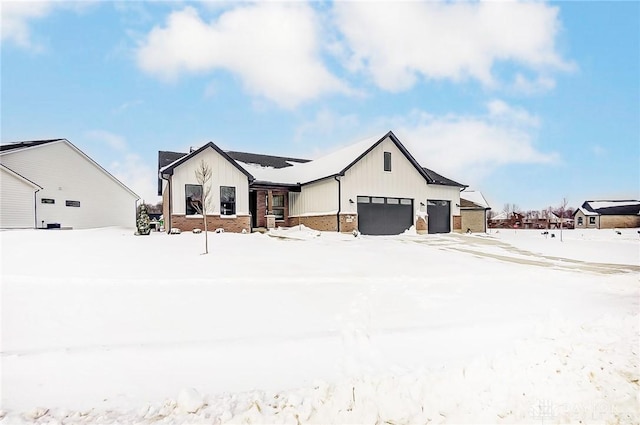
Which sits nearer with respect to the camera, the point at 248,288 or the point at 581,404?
the point at 581,404

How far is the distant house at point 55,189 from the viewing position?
1975 centimetres

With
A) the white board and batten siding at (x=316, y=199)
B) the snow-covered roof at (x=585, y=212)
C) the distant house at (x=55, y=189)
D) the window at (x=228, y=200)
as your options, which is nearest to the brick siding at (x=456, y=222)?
the white board and batten siding at (x=316, y=199)

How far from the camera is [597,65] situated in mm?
13930

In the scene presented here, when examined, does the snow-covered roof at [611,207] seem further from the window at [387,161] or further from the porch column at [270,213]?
the porch column at [270,213]

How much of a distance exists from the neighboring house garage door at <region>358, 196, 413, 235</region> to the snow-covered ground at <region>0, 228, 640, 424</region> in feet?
39.3

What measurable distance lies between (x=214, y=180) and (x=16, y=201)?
11788 mm

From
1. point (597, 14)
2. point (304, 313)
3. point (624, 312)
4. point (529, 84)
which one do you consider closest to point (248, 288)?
point (304, 313)

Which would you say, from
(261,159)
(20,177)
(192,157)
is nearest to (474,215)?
(261,159)

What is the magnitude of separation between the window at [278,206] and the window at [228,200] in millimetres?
4332

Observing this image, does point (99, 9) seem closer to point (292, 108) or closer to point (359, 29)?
point (359, 29)

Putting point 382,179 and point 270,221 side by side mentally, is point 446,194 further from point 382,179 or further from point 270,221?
point 270,221

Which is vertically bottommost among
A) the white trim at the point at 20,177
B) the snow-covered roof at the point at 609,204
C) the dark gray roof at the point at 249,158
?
the snow-covered roof at the point at 609,204

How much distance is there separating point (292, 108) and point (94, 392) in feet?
68.1

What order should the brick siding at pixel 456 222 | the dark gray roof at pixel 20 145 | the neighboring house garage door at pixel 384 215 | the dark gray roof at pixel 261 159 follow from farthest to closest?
the dark gray roof at pixel 261 159, the brick siding at pixel 456 222, the neighboring house garage door at pixel 384 215, the dark gray roof at pixel 20 145
